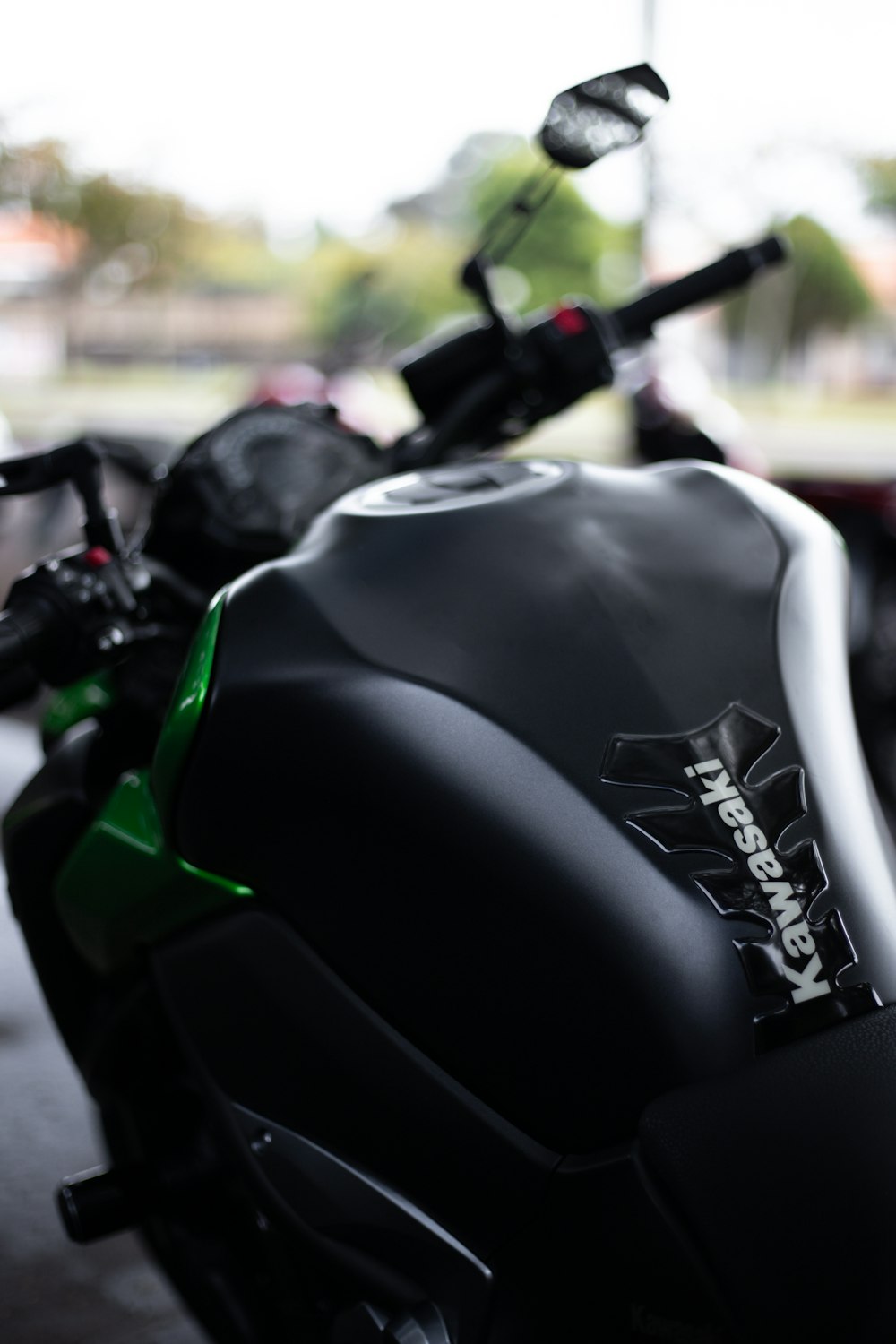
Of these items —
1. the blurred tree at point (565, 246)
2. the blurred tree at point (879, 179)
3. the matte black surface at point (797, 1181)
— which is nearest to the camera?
the matte black surface at point (797, 1181)

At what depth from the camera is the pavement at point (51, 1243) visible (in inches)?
53.1

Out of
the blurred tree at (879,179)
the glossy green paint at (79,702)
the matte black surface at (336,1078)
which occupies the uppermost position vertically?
the blurred tree at (879,179)

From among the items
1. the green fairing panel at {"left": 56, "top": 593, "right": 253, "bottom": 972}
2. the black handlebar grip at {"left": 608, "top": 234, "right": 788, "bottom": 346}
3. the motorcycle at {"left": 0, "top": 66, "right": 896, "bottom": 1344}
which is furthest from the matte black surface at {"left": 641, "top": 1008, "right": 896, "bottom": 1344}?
the black handlebar grip at {"left": 608, "top": 234, "right": 788, "bottom": 346}

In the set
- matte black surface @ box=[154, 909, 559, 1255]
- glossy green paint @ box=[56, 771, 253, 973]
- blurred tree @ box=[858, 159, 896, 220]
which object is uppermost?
blurred tree @ box=[858, 159, 896, 220]

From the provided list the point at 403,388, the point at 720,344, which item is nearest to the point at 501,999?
the point at 403,388

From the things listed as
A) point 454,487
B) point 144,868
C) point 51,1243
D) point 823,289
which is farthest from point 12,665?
point 823,289

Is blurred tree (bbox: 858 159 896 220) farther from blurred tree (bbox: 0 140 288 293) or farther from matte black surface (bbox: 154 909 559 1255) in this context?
matte black surface (bbox: 154 909 559 1255)

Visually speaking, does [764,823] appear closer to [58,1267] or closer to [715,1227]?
[715,1227]

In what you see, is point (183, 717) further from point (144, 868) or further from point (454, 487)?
point (454, 487)

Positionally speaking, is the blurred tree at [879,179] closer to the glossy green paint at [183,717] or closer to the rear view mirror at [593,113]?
the rear view mirror at [593,113]

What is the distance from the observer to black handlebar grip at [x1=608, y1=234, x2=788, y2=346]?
121 centimetres

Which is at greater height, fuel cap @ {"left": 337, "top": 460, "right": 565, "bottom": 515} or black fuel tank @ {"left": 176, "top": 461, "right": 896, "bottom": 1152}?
fuel cap @ {"left": 337, "top": 460, "right": 565, "bottom": 515}

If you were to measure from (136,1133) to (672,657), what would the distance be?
0.60 meters

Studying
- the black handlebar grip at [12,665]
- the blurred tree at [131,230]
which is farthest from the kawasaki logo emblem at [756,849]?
the blurred tree at [131,230]
